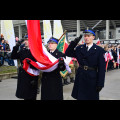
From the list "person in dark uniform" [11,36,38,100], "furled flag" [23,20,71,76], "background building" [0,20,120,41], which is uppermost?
"background building" [0,20,120,41]

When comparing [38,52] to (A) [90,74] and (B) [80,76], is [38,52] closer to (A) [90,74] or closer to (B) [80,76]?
(B) [80,76]

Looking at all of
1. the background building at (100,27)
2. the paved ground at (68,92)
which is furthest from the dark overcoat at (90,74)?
the background building at (100,27)

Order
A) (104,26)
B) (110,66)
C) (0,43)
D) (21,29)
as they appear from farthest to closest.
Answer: (21,29)
(104,26)
(110,66)
(0,43)

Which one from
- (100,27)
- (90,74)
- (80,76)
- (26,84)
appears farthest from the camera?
(100,27)

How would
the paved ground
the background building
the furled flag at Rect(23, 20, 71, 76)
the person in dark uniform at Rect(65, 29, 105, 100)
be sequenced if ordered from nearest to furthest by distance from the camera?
the person in dark uniform at Rect(65, 29, 105, 100)
the furled flag at Rect(23, 20, 71, 76)
the paved ground
the background building

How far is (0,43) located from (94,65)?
314 inches

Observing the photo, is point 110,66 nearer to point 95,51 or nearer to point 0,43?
point 0,43

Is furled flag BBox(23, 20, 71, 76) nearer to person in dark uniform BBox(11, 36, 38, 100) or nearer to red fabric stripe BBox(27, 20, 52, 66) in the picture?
red fabric stripe BBox(27, 20, 52, 66)

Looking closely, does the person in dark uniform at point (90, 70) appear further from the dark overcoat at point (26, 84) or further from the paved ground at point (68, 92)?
the paved ground at point (68, 92)

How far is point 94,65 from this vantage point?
11.2 feet

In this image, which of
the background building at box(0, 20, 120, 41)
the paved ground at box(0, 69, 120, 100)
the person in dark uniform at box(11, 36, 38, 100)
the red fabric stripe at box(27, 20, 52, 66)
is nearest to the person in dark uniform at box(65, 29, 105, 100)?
the red fabric stripe at box(27, 20, 52, 66)

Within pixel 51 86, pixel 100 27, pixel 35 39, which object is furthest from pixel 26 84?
pixel 100 27

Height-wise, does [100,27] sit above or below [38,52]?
above

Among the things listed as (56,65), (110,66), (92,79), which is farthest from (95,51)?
(110,66)
